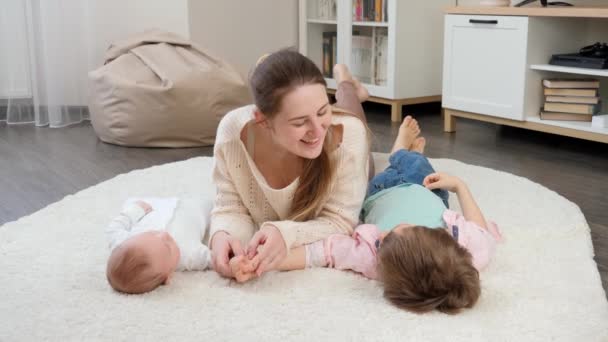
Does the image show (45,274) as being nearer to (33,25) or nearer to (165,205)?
(165,205)

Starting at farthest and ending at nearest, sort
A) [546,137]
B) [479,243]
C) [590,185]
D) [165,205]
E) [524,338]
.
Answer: [546,137]
[590,185]
[165,205]
[479,243]
[524,338]

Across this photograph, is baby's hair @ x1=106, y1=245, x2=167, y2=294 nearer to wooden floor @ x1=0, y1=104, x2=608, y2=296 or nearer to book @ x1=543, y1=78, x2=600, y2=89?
wooden floor @ x1=0, y1=104, x2=608, y2=296

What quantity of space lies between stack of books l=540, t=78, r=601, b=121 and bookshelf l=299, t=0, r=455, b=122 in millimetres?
859

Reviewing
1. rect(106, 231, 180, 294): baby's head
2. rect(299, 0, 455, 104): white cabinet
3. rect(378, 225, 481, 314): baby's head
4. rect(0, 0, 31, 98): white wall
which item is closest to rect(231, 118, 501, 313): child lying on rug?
rect(378, 225, 481, 314): baby's head

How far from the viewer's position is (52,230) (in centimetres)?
209

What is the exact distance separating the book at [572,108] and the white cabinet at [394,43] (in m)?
0.89

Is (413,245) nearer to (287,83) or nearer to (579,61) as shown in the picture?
(287,83)

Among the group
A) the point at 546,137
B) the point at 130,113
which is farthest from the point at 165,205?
the point at 546,137

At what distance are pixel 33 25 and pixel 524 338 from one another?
3.14 metres

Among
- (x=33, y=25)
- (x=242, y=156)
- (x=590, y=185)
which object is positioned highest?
(x=33, y=25)

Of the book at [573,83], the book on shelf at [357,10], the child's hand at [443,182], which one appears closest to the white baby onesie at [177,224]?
the child's hand at [443,182]

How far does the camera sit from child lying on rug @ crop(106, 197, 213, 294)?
5.19 ft

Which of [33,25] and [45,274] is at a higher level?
[33,25]

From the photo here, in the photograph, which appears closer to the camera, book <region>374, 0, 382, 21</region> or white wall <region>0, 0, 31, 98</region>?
white wall <region>0, 0, 31, 98</region>
